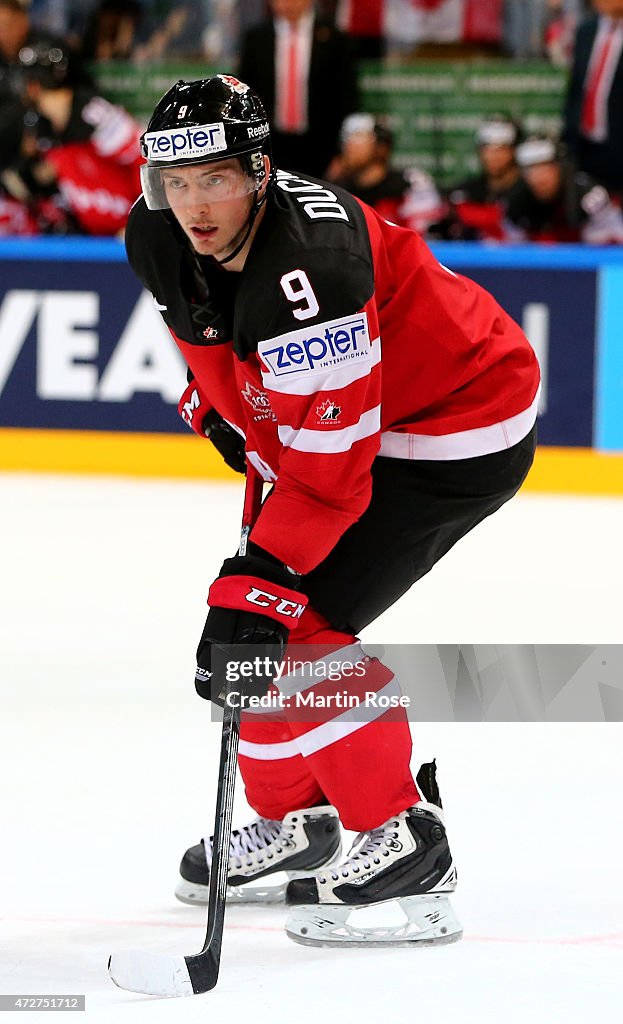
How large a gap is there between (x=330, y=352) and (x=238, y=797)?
107 centimetres

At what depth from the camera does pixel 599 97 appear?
6637 millimetres

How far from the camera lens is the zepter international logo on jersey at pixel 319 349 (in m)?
2.09

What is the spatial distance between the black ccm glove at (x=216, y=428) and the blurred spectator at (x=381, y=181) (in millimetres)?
3967

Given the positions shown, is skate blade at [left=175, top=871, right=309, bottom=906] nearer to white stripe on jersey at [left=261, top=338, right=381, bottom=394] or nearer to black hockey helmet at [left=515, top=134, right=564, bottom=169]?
white stripe on jersey at [left=261, top=338, right=381, bottom=394]

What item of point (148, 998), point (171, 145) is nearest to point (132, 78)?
point (171, 145)

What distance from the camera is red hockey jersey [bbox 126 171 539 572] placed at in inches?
83.1

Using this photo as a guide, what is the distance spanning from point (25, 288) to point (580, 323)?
200 cm

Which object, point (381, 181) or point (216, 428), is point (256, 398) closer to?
point (216, 428)

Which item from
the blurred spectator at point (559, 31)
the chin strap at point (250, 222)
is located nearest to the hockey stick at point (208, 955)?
the chin strap at point (250, 222)

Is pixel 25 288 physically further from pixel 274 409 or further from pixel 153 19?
pixel 274 409

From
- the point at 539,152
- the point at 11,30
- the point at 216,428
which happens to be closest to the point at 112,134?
the point at 11,30

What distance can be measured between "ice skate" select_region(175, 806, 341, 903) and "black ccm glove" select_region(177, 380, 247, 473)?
1.88 ft

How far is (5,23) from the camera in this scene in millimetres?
7191

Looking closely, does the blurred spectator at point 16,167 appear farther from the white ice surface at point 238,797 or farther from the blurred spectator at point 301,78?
the white ice surface at point 238,797
